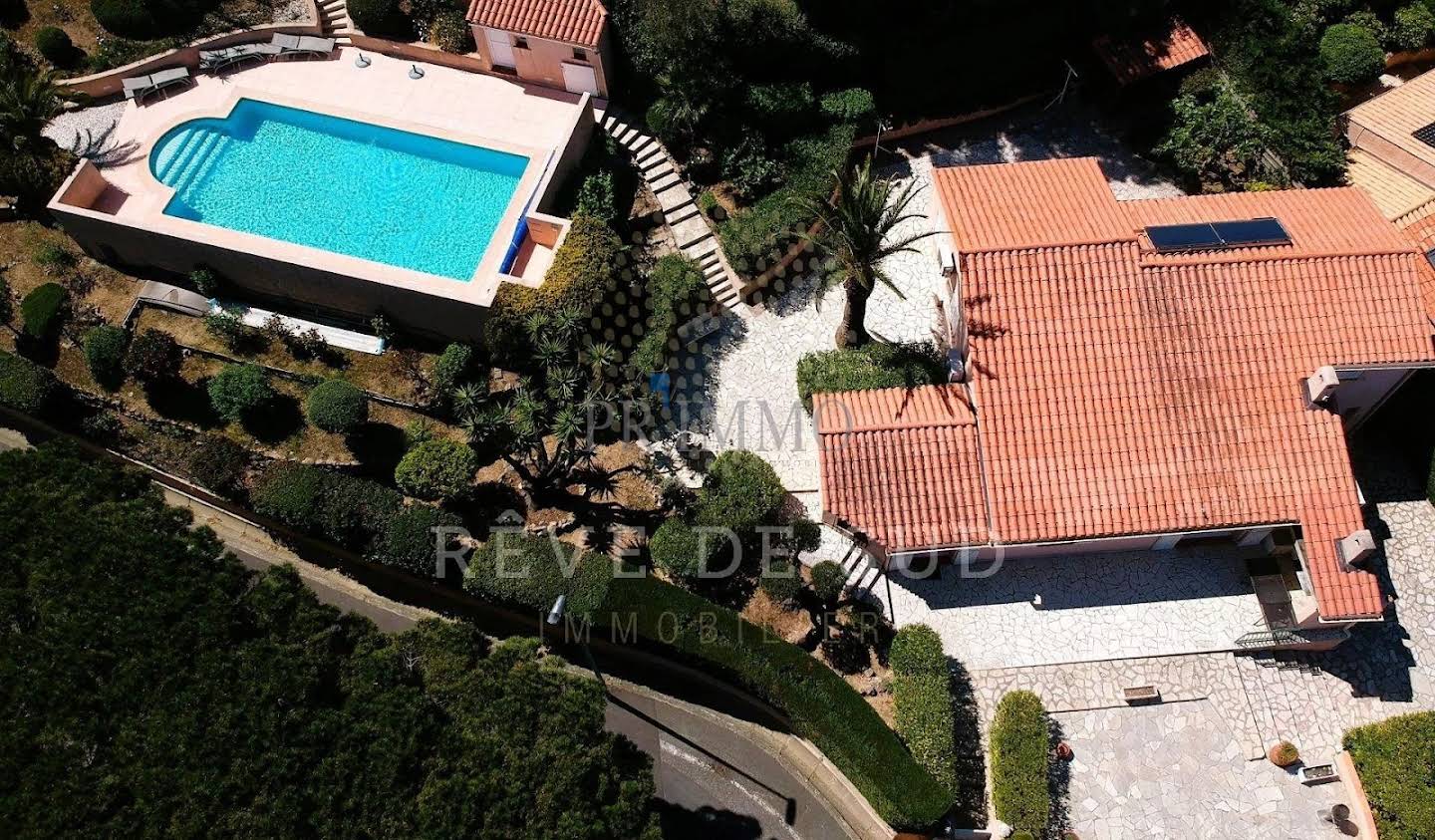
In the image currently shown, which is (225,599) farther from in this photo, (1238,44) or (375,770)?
(1238,44)

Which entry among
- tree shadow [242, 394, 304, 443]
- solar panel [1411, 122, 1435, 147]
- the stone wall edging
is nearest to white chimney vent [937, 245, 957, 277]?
solar panel [1411, 122, 1435, 147]

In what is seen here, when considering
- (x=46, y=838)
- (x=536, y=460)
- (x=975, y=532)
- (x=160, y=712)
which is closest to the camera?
(x=46, y=838)

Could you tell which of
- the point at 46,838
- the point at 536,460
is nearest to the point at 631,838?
the point at 536,460

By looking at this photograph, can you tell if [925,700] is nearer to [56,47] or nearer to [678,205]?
[678,205]

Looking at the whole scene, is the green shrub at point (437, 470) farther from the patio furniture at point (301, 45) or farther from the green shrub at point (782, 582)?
the patio furniture at point (301, 45)

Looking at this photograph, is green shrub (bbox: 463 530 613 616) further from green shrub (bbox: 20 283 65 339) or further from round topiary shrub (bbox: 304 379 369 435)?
green shrub (bbox: 20 283 65 339)
